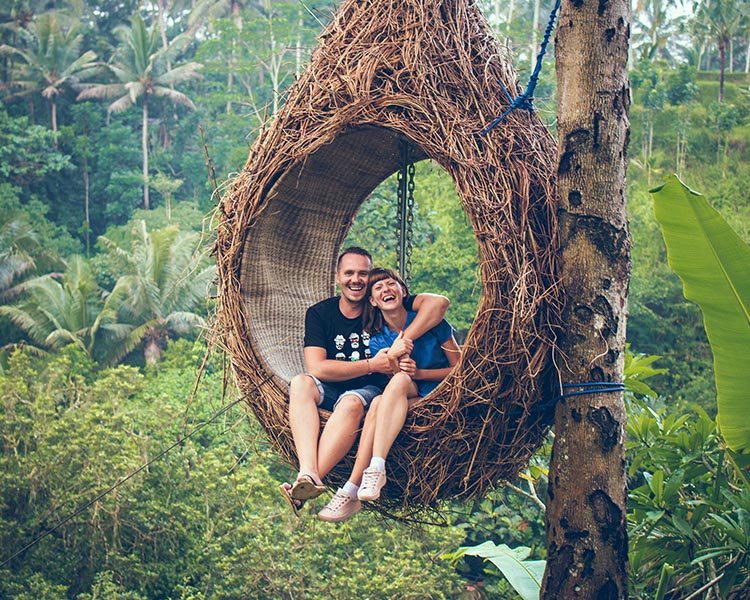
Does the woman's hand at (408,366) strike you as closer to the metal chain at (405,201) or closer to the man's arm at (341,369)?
the man's arm at (341,369)

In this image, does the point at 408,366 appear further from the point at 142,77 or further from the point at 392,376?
the point at 142,77

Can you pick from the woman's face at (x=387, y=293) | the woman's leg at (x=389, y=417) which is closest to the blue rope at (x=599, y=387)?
the woman's leg at (x=389, y=417)

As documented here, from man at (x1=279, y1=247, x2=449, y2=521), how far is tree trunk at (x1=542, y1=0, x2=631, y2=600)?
0.58 meters

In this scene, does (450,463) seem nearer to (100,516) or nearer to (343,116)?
(343,116)

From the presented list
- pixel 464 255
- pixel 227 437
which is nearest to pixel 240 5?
pixel 464 255

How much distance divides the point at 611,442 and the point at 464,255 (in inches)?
470

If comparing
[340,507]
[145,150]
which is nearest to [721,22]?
[145,150]

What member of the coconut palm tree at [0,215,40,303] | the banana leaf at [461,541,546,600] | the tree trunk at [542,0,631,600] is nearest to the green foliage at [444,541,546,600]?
the banana leaf at [461,541,546,600]

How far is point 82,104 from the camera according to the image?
78.1ft

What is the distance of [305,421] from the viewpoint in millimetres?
2979

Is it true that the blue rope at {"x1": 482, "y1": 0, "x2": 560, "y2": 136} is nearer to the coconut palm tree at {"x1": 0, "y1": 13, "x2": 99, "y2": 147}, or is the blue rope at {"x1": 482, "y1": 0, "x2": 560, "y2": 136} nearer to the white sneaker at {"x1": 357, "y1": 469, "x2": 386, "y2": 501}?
the white sneaker at {"x1": 357, "y1": 469, "x2": 386, "y2": 501}

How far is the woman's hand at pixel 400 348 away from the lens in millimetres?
3002

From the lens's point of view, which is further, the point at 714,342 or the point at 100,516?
the point at 100,516

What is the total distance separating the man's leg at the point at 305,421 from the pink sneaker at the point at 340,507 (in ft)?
0.30
